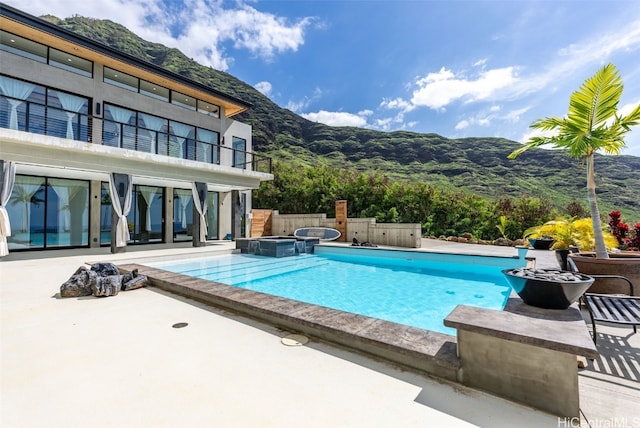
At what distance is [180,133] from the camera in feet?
40.8

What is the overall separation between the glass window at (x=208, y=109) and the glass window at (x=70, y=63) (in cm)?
416

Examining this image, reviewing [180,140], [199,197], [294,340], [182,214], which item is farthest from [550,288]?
[182,214]

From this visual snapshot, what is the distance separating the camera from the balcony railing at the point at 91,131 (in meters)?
8.15

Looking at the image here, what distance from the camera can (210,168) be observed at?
11.4 metres

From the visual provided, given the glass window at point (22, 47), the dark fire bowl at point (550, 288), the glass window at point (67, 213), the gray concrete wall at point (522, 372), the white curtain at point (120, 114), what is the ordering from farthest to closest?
the white curtain at point (120, 114), the glass window at point (67, 213), the glass window at point (22, 47), the dark fire bowl at point (550, 288), the gray concrete wall at point (522, 372)

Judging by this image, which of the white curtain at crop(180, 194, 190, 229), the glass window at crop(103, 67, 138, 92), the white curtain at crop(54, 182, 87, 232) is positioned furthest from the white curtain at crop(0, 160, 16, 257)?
the white curtain at crop(180, 194, 190, 229)

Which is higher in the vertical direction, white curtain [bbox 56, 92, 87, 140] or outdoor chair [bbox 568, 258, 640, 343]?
white curtain [bbox 56, 92, 87, 140]

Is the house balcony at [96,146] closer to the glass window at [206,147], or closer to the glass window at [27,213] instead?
the glass window at [206,147]

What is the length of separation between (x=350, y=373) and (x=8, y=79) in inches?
493

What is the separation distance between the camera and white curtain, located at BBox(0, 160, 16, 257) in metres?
7.26

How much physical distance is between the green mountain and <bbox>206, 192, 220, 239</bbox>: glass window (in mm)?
12572

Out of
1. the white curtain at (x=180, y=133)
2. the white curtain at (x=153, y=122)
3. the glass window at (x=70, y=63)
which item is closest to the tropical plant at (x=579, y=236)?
the white curtain at (x=180, y=133)

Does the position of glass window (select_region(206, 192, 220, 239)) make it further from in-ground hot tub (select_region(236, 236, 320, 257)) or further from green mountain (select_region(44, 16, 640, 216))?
green mountain (select_region(44, 16, 640, 216))

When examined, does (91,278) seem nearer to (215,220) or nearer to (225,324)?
(225,324)
